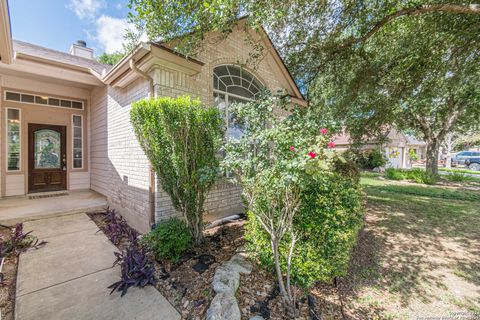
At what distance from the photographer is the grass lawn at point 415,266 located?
2.93m

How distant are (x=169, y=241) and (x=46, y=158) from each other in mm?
7140

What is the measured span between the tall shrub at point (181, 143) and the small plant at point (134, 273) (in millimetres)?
977

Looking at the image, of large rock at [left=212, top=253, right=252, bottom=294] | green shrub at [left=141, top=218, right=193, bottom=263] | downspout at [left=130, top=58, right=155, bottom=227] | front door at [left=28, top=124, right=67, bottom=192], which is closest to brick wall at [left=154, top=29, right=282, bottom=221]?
downspout at [left=130, top=58, right=155, bottom=227]

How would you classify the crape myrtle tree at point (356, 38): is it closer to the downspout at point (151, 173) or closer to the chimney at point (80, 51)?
the downspout at point (151, 173)

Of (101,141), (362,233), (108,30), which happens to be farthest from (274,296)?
(108,30)

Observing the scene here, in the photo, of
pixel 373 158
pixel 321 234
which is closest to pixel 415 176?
pixel 373 158

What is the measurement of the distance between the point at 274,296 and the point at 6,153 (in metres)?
9.22

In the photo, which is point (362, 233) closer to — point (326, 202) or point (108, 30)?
point (326, 202)

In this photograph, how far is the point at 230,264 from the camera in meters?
3.38

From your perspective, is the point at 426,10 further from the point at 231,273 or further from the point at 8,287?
the point at 8,287

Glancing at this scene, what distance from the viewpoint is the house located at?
180 inches

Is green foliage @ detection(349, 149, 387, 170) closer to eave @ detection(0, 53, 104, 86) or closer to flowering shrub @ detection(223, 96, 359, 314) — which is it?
flowering shrub @ detection(223, 96, 359, 314)

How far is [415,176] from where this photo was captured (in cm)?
1371

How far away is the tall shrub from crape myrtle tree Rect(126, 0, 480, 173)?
5.15 feet
